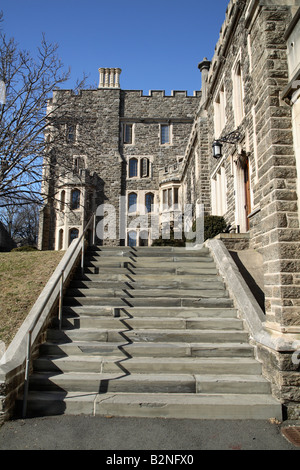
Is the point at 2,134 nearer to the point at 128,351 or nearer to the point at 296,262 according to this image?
the point at 128,351

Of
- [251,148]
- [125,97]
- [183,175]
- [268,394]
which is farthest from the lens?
[125,97]

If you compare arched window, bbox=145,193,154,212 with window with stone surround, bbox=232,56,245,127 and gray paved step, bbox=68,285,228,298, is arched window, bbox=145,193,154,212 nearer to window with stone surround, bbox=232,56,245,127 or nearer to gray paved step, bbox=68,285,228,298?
window with stone surround, bbox=232,56,245,127

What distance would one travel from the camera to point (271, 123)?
449cm

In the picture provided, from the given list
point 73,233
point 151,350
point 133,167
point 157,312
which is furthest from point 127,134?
point 151,350

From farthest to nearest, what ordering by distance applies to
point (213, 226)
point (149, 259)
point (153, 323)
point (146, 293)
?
1. point (213, 226)
2. point (149, 259)
3. point (146, 293)
4. point (153, 323)

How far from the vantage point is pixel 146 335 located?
5.29 meters

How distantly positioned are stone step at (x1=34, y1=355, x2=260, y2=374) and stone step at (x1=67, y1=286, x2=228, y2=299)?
1.92 metres

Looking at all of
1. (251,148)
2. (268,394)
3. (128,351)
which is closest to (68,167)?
(251,148)

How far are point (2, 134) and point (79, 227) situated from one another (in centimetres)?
1644

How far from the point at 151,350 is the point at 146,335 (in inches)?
14.0

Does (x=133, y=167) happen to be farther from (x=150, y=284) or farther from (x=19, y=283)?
(x=150, y=284)

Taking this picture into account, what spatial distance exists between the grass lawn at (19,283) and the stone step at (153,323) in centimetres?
93
